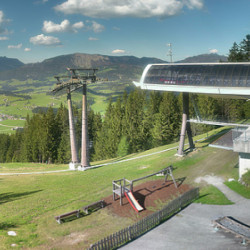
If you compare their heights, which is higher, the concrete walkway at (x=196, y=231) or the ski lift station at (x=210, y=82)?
the ski lift station at (x=210, y=82)

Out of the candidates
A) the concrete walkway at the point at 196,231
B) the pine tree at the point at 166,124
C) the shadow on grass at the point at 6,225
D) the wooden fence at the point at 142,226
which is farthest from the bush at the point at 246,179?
the pine tree at the point at 166,124

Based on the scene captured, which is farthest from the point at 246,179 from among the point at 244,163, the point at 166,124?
the point at 166,124

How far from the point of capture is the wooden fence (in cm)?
1466

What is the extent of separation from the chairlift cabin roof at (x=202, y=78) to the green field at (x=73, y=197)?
8077 mm

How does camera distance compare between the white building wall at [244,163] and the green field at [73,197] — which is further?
the white building wall at [244,163]

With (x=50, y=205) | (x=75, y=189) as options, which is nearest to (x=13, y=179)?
(x=75, y=189)

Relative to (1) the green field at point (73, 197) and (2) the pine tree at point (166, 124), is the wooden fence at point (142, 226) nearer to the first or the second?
(1) the green field at point (73, 197)

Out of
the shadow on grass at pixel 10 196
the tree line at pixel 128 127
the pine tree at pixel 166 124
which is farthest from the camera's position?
the tree line at pixel 128 127

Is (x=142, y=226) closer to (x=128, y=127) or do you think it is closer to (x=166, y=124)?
(x=166, y=124)

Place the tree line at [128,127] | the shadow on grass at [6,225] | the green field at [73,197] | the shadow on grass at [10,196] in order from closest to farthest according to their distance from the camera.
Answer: the green field at [73,197], the shadow on grass at [6,225], the shadow on grass at [10,196], the tree line at [128,127]

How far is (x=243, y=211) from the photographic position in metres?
18.8

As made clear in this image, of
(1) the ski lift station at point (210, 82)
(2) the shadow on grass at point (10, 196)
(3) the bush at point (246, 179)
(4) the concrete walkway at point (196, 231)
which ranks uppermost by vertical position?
(1) the ski lift station at point (210, 82)

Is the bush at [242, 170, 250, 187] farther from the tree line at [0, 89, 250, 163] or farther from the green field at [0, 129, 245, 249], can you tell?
the tree line at [0, 89, 250, 163]

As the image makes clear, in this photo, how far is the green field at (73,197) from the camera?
16609 mm
